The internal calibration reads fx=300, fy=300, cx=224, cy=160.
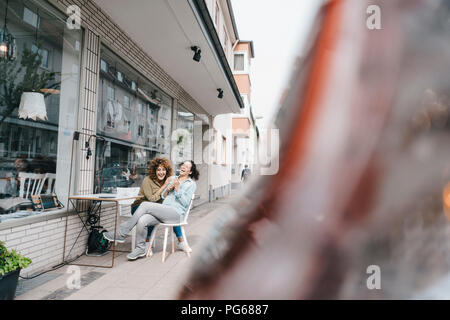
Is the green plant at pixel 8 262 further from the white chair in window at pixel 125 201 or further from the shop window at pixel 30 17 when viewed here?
the shop window at pixel 30 17

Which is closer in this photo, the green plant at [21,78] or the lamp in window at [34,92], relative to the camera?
the green plant at [21,78]

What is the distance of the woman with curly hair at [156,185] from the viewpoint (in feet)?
14.7

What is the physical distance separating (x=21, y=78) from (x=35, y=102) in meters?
0.32

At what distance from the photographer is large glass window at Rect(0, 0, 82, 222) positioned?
3393 mm

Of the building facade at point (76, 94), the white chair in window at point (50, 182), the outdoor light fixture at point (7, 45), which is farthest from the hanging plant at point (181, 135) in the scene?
the outdoor light fixture at point (7, 45)

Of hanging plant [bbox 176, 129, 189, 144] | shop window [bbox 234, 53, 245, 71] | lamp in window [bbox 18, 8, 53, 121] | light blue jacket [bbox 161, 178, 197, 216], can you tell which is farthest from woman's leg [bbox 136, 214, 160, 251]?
shop window [bbox 234, 53, 245, 71]

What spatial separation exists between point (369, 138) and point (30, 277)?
158 inches

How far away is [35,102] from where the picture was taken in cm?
381

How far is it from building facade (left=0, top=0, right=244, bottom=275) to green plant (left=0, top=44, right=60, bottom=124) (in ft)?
0.04

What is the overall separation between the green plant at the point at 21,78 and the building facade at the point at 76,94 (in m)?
0.01

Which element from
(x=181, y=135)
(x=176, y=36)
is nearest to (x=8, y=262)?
(x=176, y=36)

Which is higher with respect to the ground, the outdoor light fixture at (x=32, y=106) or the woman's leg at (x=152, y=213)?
the outdoor light fixture at (x=32, y=106)

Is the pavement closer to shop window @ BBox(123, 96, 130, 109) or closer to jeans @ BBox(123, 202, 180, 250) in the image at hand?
jeans @ BBox(123, 202, 180, 250)
